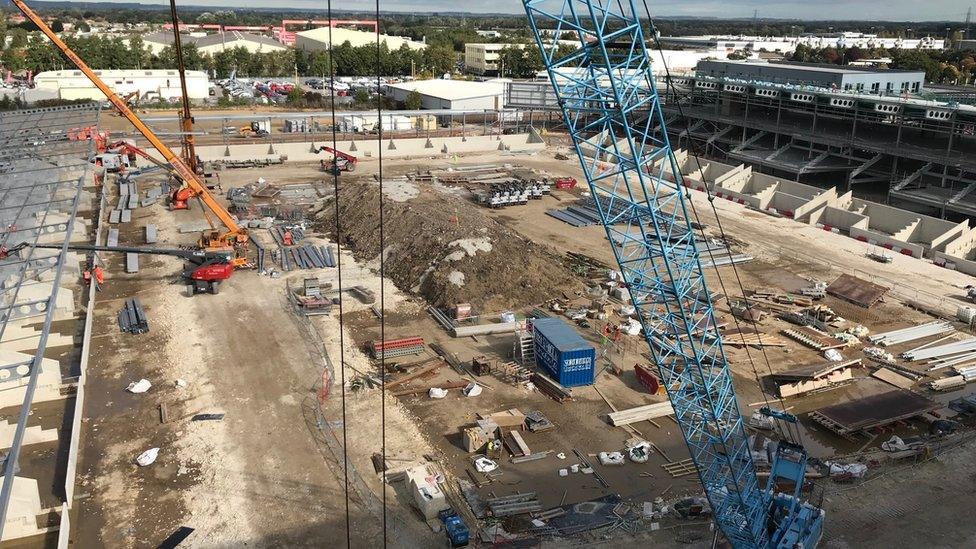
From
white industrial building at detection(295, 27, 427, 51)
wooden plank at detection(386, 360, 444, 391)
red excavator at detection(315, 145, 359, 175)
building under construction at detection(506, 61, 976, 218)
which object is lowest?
wooden plank at detection(386, 360, 444, 391)

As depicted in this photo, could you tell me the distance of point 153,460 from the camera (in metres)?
18.7

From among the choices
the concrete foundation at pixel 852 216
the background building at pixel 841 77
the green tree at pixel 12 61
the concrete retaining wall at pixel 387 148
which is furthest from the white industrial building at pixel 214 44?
the concrete foundation at pixel 852 216

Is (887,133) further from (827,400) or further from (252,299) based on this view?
(252,299)

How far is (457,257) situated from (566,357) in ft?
29.9

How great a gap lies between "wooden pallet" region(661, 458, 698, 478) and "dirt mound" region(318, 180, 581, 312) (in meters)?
10.9

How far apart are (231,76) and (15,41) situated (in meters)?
36.5

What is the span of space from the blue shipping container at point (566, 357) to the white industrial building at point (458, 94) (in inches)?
1982

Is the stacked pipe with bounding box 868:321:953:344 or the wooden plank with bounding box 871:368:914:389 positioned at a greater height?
the stacked pipe with bounding box 868:321:953:344

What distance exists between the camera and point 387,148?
58594 millimetres

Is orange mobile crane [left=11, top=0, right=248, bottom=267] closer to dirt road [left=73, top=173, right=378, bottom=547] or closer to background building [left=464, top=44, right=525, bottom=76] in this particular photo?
dirt road [left=73, top=173, right=378, bottom=547]

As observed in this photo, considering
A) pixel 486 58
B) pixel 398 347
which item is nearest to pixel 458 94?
pixel 486 58

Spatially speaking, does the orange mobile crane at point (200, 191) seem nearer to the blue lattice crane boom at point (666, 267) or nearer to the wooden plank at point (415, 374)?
the wooden plank at point (415, 374)

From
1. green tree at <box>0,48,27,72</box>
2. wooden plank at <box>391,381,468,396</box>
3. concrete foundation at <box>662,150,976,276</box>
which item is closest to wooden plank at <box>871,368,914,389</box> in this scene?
concrete foundation at <box>662,150,976,276</box>

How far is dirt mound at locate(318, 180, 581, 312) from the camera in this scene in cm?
2922
